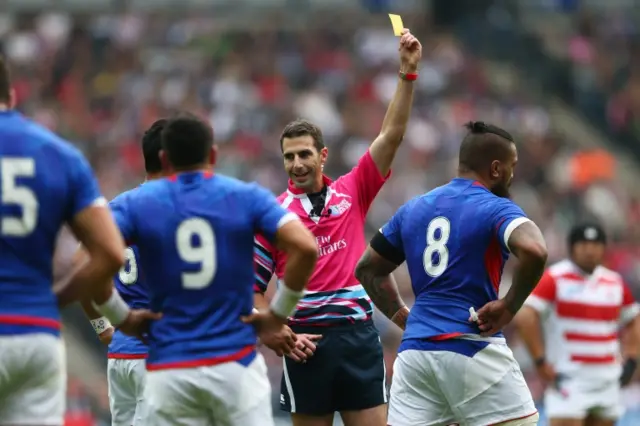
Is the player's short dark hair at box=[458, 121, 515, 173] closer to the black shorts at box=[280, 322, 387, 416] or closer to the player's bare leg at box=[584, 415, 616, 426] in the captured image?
the black shorts at box=[280, 322, 387, 416]

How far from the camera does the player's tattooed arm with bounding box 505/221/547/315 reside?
8055 mm

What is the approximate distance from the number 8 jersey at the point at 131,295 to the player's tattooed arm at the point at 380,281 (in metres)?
1.38

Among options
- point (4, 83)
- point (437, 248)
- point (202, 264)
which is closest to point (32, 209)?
point (4, 83)

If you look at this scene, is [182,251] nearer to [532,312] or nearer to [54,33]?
[532,312]

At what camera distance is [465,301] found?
8.44 m

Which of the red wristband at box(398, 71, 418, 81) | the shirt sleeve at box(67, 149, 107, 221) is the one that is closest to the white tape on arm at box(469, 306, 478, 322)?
the red wristband at box(398, 71, 418, 81)

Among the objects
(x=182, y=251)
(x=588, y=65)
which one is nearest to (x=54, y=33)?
(x=588, y=65)

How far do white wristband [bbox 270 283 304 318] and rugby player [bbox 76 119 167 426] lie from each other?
1595 millimetres

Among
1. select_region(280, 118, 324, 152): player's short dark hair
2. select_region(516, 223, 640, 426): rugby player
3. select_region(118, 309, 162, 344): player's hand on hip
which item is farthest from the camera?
select_region(516, 223, 640, 426): rugby player

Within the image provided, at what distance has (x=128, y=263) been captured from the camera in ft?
29.0

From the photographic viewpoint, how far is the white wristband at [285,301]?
7.31 metres

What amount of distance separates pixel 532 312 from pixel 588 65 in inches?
575

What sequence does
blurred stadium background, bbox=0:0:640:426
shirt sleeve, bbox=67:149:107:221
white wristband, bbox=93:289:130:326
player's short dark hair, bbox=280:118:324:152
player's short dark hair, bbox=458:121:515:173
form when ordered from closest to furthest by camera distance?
shirt sleeve, bbox=67:149:107:221, white wristband, bbox=93:289:130:326, player's short dark hair, bbox=458:121:515:173, player's short dark hair, bbox=280:118:324:152, blurred stadium background, bbox=0:0:640:426

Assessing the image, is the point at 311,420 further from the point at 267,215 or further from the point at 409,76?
the point at 267,215
